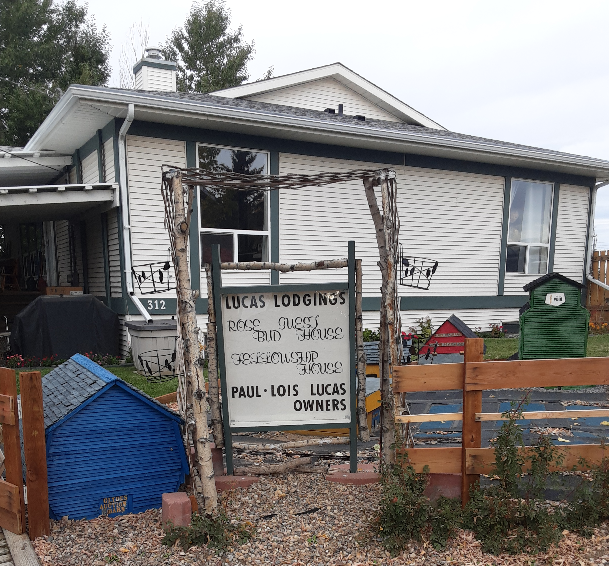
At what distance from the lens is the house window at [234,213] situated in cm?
927

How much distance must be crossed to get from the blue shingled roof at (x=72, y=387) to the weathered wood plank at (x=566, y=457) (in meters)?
2.04

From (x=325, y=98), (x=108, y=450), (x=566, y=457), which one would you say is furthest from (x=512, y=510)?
(x=325, y=98)

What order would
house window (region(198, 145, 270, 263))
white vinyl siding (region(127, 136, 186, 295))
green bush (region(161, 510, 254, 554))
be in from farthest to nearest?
1. house window (region(198, 145, 270, 263))
2. white vinyl siding (region(127, 136, 186, 295))
3. green bush (region(161, 510, 254, 554))

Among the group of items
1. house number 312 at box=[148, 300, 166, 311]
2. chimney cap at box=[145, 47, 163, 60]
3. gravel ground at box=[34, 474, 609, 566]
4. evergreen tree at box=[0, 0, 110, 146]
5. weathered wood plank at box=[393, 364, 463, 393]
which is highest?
evergreen tree at box=[0, 0, 110, 146]

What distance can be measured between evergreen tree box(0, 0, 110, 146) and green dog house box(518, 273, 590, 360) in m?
20.8

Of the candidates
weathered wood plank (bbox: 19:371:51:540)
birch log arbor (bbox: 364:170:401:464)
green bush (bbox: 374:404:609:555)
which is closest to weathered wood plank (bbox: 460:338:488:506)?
green bush (bbox: 374:404:609:555)

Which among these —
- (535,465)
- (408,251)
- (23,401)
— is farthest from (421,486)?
(408,251)

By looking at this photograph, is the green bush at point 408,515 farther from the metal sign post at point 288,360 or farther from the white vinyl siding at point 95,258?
the white vinyl siding at point 95,258

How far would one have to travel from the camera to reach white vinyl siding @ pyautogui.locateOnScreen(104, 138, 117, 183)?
29.1 feet

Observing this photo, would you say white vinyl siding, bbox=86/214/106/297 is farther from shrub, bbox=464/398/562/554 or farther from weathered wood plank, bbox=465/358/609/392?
shrub, bbox=464/398/562/554

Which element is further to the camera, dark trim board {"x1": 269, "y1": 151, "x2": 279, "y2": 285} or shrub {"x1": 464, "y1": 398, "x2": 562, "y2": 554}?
dark trim board {"x1": 269, "y1": 151, "x2": 279, "y2": 285}

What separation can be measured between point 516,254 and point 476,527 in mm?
10404

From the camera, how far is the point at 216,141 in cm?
908

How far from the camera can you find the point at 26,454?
310cm
